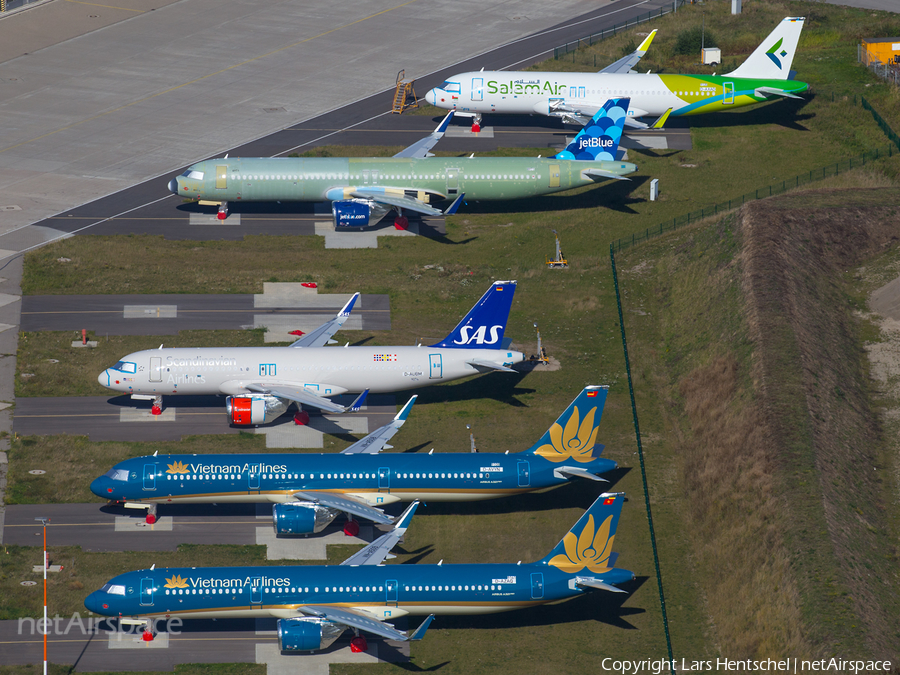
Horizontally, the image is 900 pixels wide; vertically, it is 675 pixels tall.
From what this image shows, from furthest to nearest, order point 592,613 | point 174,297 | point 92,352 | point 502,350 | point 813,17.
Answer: point 813,17 < point 174,297 < point 92,352 < point 502,350 < point 592,613

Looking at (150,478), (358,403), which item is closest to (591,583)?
(358,403)

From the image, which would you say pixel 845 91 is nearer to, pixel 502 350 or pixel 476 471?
pixel 502 350

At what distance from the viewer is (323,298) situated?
102875mm

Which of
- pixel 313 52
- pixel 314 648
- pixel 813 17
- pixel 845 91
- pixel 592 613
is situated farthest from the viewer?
pixel 813 17

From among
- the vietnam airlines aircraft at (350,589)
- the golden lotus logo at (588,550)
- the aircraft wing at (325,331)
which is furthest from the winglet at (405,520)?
the aircraft wing at (325,331)

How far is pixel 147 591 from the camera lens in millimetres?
69188

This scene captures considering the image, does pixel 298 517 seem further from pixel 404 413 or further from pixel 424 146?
pixel 424 146

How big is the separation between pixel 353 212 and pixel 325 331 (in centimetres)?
1942

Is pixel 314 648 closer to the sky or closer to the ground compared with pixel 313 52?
closer to the ground

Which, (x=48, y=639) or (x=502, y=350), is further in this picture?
(x=502, y=350)

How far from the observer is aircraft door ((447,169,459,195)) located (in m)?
112

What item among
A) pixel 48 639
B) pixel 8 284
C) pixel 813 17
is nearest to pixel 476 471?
pixel 48 639

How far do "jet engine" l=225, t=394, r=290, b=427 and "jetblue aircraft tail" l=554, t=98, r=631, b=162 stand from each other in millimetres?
43463

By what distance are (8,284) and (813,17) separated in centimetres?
10623
